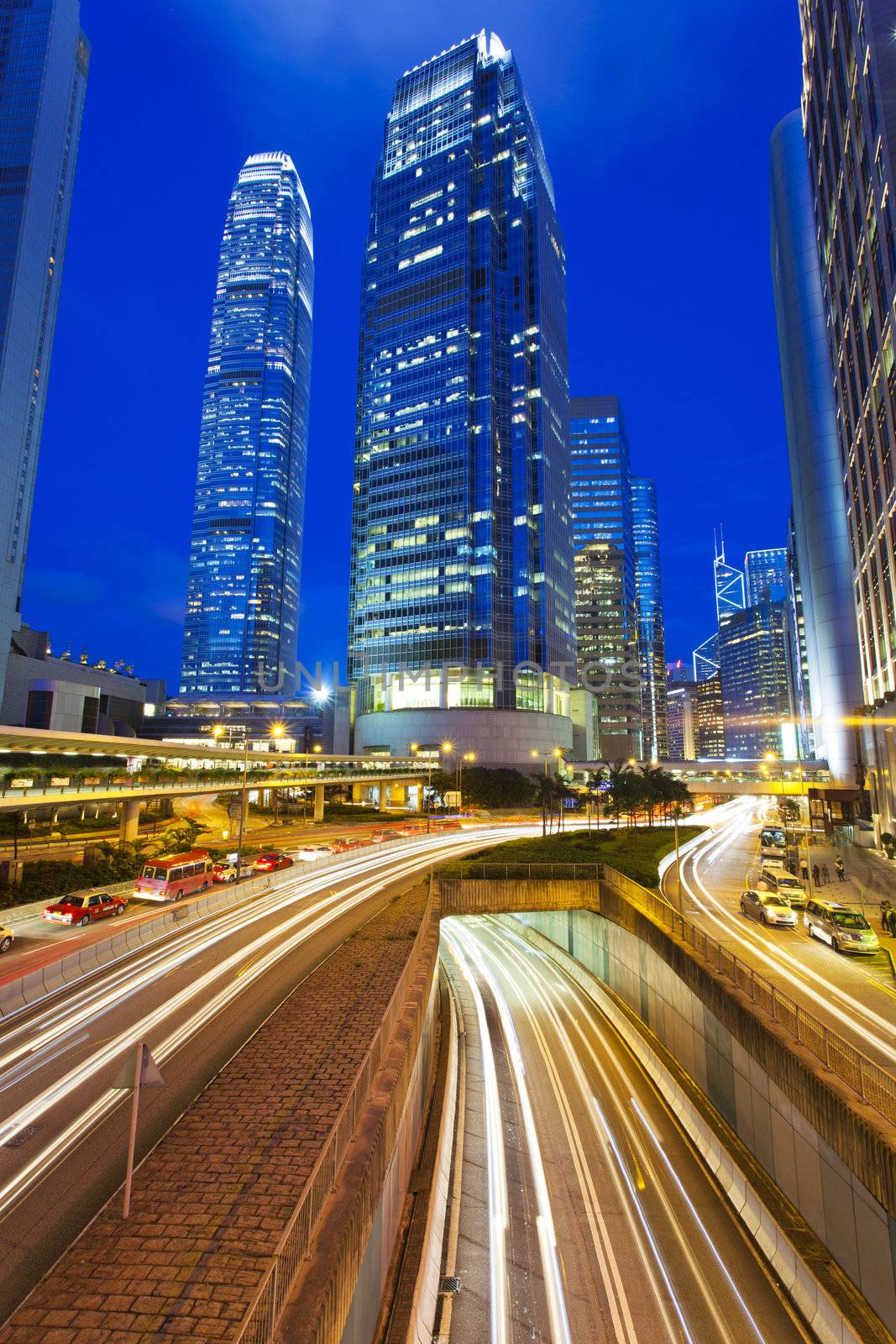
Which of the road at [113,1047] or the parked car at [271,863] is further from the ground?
the parked car at [271,863]

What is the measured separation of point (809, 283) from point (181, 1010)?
140 metres

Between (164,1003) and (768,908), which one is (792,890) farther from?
(164,1003)

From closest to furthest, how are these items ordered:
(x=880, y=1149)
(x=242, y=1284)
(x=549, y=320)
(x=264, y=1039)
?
(x=242, y=1284)
(x=880, y=1149)
(x=264, y=1039)
(x=549, y=320)

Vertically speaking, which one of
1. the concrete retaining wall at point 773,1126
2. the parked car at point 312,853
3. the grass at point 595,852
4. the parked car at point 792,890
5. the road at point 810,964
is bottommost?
the concrete retaining wall at point 773,1126

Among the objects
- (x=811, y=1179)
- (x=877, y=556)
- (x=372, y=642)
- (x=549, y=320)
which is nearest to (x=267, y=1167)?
(x=811, y=1179)

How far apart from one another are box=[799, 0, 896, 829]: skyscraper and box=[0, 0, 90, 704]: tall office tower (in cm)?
9405

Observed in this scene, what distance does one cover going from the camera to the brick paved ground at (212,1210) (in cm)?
747

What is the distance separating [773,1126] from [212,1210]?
1279 centimetres

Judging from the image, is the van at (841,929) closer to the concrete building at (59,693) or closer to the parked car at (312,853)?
the parked car at (312,853)

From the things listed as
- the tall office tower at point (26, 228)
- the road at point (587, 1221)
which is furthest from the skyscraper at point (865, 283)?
the tall office tower at point (26, 228)

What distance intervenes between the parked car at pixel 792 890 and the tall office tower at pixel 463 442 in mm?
76639

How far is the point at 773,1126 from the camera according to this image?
1484 centimetres

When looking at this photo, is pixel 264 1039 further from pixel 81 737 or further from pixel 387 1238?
pixel 81 737

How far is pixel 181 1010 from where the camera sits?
17.8 metres
